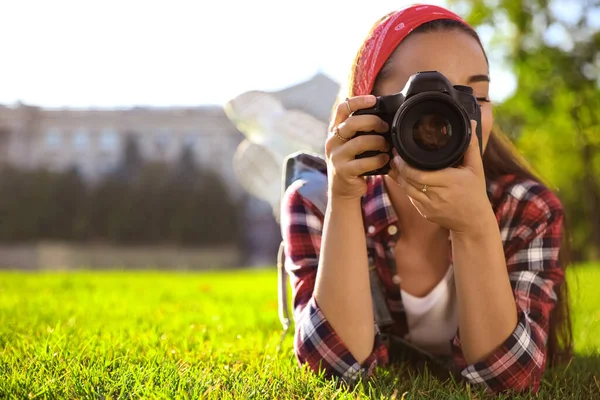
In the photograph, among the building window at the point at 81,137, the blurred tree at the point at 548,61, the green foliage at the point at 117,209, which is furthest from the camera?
the building window at the point at 81,137

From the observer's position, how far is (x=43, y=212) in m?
26.3

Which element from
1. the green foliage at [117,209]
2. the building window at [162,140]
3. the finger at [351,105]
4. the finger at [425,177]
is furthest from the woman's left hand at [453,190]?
the building window at [162,140]

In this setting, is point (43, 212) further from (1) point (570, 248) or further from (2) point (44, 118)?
(1) point (570, 248)

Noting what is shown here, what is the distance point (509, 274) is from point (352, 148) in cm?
48

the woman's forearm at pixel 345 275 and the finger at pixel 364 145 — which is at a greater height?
the finger at pixel 364 145

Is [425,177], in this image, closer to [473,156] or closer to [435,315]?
[473,156]

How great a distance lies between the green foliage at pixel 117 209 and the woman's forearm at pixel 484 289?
1029 inches

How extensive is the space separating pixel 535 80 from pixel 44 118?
111ft

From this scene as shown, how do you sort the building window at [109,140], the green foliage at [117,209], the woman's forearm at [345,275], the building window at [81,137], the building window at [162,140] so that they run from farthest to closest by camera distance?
the building window at [162,140] < the building window at [81,137] < the building window at [109,140] < the green foliage at [117,209] < the woman's forearm at [345,275]

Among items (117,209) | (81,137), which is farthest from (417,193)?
(81,137)

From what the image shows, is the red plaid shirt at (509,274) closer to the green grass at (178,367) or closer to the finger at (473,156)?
the green grass at (178,367)

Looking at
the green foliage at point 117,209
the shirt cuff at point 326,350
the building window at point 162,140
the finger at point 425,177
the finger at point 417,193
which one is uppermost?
the finger at point 425,177

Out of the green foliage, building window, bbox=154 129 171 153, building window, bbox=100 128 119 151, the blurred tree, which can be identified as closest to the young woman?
the blurred tree

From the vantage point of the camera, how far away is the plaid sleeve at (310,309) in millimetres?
1180
